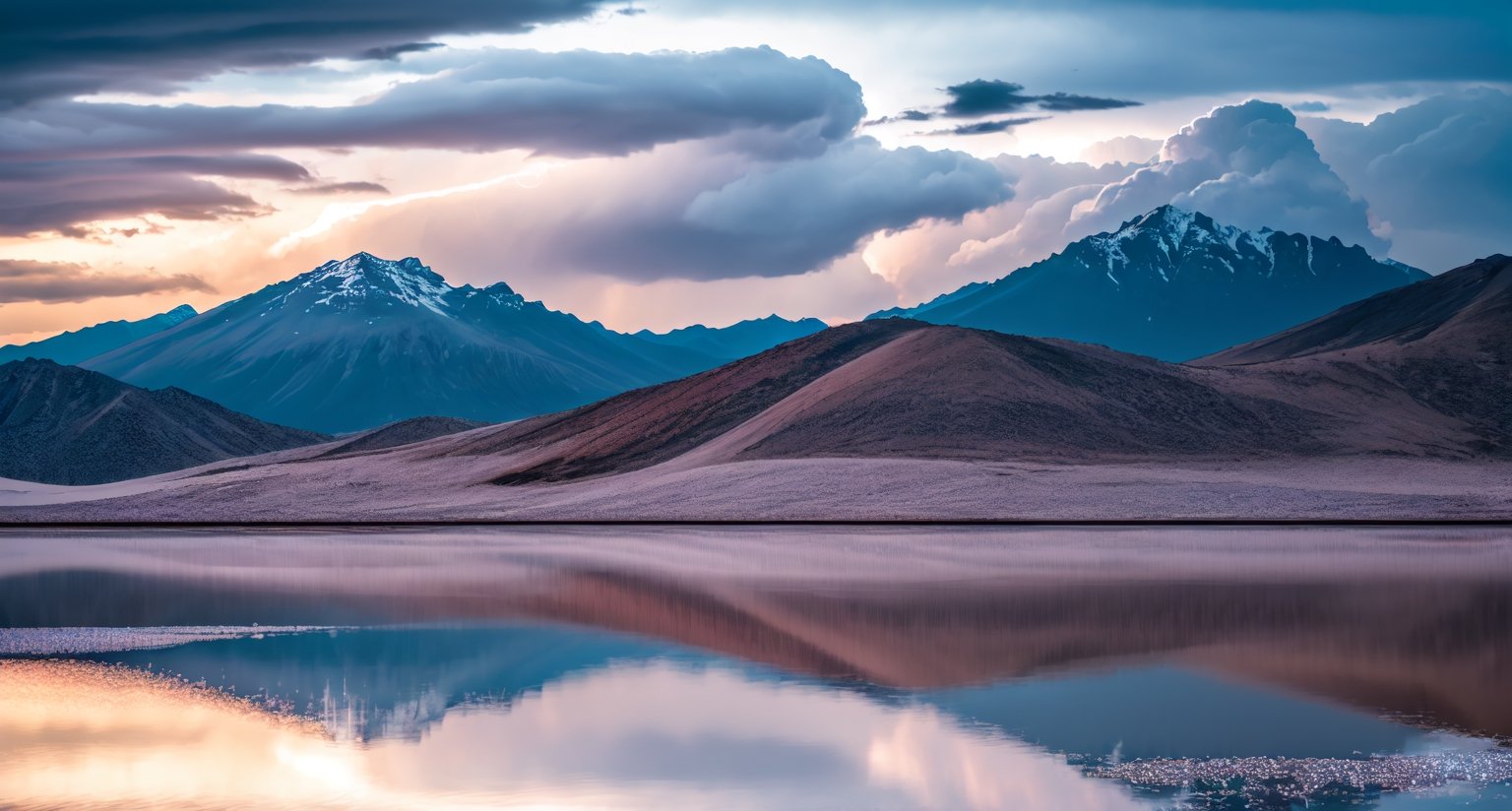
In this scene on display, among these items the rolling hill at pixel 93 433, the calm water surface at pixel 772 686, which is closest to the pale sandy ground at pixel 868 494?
the calm water surface at pixel 772 686

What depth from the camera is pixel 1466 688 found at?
25969mm

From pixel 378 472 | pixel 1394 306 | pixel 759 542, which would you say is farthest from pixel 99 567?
pixel 1394 306

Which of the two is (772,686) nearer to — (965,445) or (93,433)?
(965,445)

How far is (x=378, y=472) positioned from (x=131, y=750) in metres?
106

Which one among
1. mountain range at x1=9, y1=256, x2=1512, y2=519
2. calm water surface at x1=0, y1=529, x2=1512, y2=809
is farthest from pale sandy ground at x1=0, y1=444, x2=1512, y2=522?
calm water surface at x1=0, y1=529, x2=1512, y2=809

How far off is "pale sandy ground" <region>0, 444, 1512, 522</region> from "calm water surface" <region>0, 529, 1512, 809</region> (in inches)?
1130

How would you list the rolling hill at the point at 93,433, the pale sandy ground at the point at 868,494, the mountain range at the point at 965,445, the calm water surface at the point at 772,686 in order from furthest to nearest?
the rolling hill at the point at 93,433 < the mountain range at the point at 965,445 < the pale sandy ground at the point at 868,494 < the calm water surface at the point at 772,686

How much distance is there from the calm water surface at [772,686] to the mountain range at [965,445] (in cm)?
3417

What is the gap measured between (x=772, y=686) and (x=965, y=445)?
7492 centimetres

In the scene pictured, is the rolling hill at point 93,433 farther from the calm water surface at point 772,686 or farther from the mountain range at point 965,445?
the calm water surface at point 772,686

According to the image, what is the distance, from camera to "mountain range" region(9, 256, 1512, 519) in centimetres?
8481

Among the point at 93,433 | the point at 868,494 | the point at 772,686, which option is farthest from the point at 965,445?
the point at 93,433

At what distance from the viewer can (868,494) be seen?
280 feet

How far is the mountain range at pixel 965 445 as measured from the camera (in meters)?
84.8
